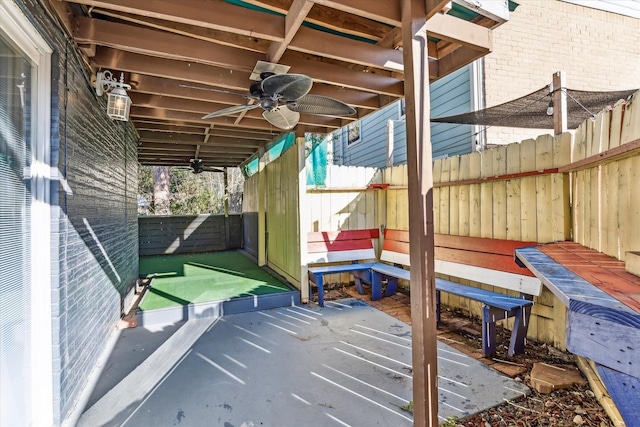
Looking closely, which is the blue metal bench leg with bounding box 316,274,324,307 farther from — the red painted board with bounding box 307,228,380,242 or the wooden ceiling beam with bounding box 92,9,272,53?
the wooden ceiling beam with bounding box 92,9,272,53

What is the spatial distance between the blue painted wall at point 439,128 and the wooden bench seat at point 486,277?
1.95 metres

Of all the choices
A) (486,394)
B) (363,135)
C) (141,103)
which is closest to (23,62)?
(141,103)

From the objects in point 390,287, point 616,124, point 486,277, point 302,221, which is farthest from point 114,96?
point 390,287

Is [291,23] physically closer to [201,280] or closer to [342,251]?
[342,251]

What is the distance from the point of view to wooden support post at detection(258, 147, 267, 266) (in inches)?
253

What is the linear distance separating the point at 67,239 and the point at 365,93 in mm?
3154

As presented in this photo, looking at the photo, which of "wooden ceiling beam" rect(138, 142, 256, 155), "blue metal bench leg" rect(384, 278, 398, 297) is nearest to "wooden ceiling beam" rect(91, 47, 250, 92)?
"blue metal bench leg" rect(384, 278, 398, 297)

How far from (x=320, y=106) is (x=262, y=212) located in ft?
13.5

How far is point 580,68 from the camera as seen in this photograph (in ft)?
18.5

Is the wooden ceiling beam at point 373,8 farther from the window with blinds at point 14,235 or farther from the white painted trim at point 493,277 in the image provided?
the white painted trim at point 493,277

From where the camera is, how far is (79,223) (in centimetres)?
231

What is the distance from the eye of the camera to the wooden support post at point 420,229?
1647mm

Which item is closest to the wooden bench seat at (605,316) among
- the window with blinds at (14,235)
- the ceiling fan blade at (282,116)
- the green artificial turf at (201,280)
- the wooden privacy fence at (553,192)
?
the wooden privacy fence at (553,192)

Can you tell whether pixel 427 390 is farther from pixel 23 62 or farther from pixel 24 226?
pixel 23 62
